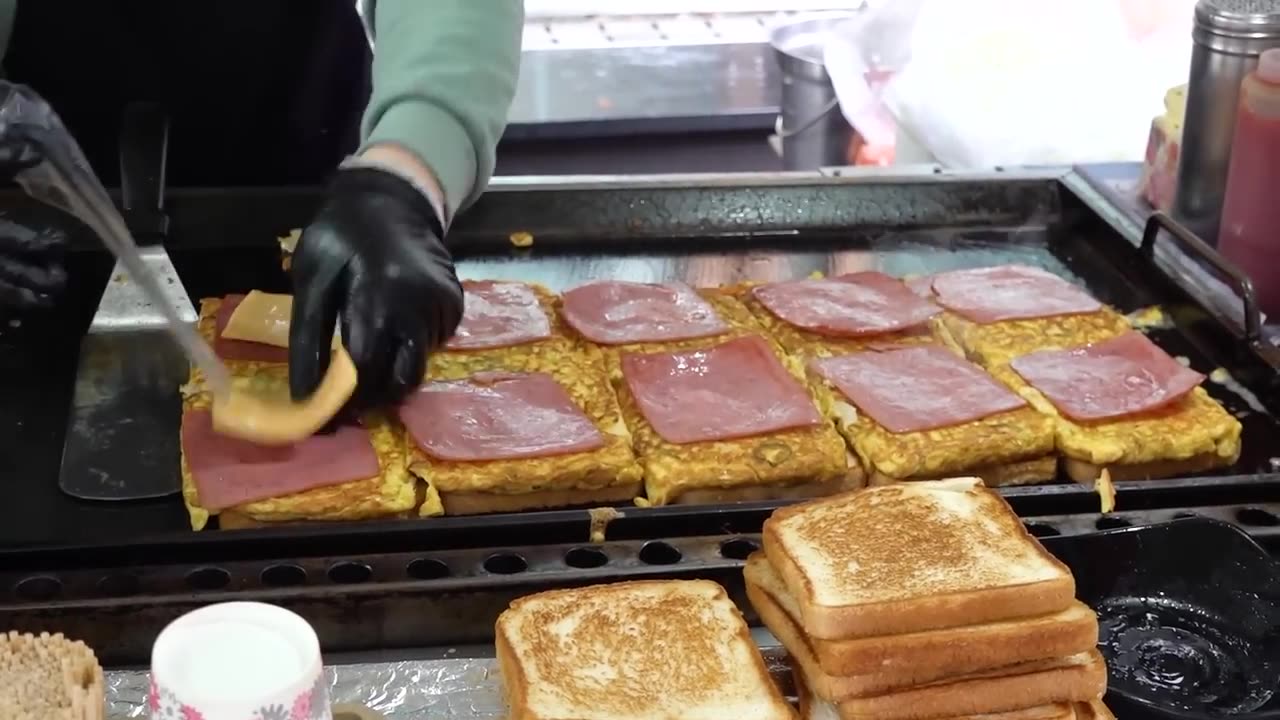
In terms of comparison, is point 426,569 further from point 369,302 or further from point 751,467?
point 751,467

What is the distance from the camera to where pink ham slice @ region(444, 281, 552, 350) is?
98.3 inches

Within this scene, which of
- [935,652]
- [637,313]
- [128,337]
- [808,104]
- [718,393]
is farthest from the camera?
[808,104]

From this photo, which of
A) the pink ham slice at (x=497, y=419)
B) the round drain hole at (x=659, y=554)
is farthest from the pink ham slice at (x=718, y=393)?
the round drain hole at (x=659, y=554)

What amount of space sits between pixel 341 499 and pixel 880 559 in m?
0.84

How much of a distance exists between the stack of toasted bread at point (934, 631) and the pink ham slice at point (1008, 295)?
1030 millimetres

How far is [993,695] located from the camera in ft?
5.00

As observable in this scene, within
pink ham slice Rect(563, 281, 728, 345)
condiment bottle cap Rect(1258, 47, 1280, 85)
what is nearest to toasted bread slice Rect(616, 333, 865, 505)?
pink ham slice Rect(563, 281, 728, 345)

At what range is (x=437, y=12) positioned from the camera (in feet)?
8.06

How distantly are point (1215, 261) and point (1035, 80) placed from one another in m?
1.44

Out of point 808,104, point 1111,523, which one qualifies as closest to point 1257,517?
point 1111,523

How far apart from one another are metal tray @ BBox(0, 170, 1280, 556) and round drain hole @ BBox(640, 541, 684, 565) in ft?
→ 3.07

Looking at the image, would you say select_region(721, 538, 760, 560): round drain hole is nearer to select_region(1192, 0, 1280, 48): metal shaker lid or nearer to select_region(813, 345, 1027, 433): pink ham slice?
select_region(813, 345, 1027, 433): pink ham slice

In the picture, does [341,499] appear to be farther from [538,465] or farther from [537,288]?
[537,288]

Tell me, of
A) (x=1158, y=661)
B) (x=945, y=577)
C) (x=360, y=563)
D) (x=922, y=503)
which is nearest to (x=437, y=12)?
(x=360, y=563)
